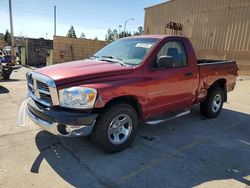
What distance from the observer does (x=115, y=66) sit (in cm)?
393

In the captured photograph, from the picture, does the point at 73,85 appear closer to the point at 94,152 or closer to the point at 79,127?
the point at 79,127

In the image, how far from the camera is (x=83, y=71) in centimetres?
362

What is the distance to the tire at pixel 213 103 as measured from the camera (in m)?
5.91

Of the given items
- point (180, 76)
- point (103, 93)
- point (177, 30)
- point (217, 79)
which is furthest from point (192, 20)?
point (103, 93)

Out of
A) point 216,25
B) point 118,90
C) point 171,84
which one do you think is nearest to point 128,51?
point 171,84

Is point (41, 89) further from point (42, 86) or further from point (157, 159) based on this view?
point (157, 159)

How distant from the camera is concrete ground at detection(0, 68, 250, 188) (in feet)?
10.3

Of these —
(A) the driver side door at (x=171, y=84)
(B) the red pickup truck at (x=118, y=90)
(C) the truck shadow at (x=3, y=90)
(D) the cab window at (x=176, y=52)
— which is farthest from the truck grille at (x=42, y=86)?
(C) the truck shadow at (x=3, y=90)

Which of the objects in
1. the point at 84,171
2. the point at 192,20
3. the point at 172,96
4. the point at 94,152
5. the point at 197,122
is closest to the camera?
the point at 84,171

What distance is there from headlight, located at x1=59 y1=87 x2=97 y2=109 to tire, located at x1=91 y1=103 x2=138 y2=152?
354 mm

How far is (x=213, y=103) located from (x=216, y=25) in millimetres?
13805

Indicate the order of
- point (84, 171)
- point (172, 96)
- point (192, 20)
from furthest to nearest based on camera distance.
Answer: point (192, 20) < point (172, 96) < point (84, 171)

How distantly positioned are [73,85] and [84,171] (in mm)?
1246

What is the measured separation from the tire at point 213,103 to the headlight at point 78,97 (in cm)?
366
